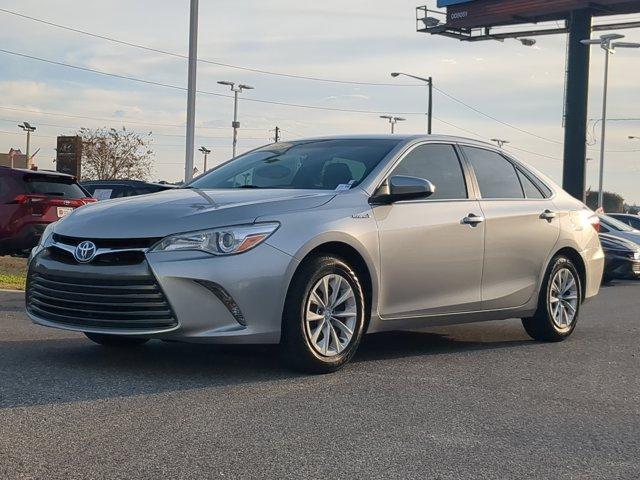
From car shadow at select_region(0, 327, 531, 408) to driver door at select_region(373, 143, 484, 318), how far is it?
0.51 m

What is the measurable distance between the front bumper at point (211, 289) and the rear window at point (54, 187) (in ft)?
28.5

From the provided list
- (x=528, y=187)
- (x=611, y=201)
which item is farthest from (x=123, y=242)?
(x=611, y=201)

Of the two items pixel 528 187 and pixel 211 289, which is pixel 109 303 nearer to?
pixel 211 289

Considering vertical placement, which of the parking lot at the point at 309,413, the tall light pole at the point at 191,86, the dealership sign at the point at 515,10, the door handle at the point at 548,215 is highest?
the dealership sign at the point at 515,10

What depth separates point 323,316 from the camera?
591 centimetres

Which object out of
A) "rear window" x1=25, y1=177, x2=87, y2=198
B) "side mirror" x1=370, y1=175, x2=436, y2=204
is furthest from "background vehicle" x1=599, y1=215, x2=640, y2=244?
"side mirror" x1=370, y1=175, x2=436, y2=204

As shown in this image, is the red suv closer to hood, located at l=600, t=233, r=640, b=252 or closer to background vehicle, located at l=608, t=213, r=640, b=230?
hood, located at l=600, t=233, r=640, b=252

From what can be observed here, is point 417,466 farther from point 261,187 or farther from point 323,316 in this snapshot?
point 261,187

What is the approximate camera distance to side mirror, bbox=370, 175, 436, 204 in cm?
632

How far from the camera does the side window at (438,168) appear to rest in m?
6.89

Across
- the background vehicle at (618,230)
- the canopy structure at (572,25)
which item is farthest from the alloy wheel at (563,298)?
the canopy structure at (572,25)

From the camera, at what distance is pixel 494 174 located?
25.6 feet

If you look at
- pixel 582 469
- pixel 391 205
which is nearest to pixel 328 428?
pixel 582 469

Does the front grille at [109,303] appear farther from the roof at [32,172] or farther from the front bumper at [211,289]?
the roof at [32,172]
